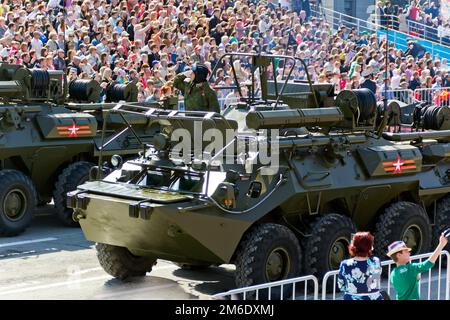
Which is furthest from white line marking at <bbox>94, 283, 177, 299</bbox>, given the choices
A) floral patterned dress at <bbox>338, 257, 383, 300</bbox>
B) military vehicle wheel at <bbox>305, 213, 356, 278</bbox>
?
floral patterned dress at <bbox>338, 257, 383, 300</bbox>

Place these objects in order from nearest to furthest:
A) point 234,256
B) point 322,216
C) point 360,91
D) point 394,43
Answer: point 234,256 < point 322,216 < point 360,91 < point 394,43

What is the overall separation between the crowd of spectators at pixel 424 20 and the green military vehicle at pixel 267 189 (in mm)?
21875

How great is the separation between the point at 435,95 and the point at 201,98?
44.4 ft

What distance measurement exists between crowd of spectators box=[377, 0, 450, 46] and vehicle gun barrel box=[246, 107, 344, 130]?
2249cm

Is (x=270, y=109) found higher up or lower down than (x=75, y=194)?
higher up

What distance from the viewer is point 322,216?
14.1m

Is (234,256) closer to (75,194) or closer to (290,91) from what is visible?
(75,194)

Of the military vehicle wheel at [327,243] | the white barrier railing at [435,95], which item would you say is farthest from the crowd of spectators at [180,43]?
the military vehicle wheel at [327,243]

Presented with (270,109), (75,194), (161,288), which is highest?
(270,109)

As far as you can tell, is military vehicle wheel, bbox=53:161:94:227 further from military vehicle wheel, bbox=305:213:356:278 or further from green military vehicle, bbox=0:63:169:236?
military vehicle wheel, bbox=305:213:356:278

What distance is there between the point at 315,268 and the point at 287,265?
1.41ft
